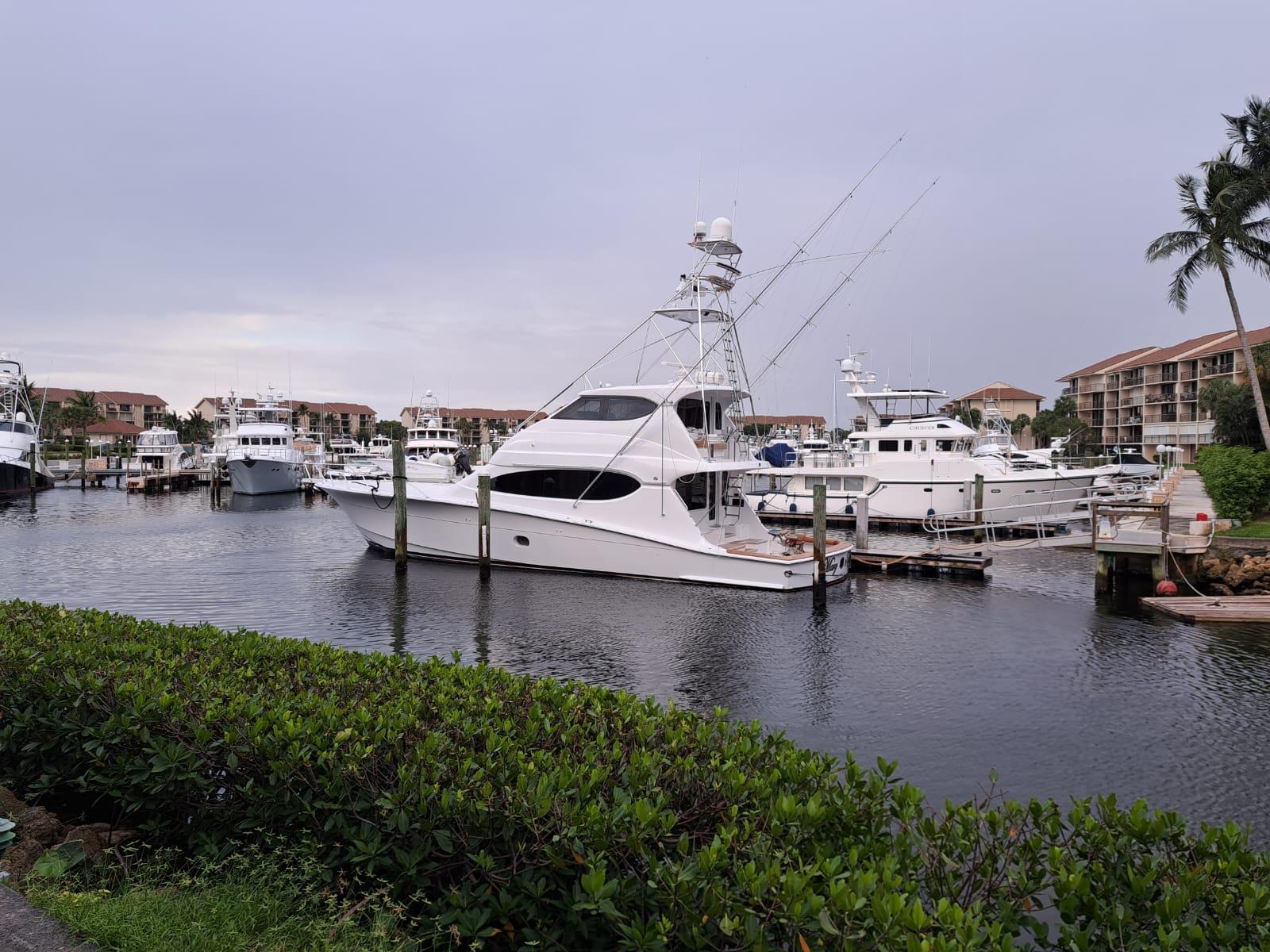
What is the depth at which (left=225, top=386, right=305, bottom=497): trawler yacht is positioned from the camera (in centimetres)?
5703

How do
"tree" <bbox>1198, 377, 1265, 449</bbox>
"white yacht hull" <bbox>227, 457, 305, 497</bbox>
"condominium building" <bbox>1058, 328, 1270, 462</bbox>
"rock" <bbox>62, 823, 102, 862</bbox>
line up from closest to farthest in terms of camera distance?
"rock" <bbox>62, 823, 102, 862</bbox> → "tree" <bbox>1198, 377, 1265, 449</bbox> → "white yacht hull" <bbox>227, 457, 305, 497</bbox> → "condominium building" <bbox>1058, 328, 1270, 462</bbox>

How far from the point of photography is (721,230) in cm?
2203

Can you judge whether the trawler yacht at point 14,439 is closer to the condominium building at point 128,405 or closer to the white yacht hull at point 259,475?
the white yacht hull at point 259,475

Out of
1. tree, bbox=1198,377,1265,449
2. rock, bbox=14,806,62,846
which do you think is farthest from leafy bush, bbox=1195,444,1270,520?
rock, bbox=14,806,62,846

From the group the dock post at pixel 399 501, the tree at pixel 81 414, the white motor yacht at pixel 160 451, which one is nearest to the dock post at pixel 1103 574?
the dock post at pixel 399 501

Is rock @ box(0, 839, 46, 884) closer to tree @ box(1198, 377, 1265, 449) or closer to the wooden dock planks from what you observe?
the wooden dock planks

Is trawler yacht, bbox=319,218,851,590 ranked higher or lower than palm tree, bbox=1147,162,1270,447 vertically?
lower

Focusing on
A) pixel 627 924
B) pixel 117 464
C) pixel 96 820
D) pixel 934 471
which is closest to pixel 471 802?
pixel 627 924

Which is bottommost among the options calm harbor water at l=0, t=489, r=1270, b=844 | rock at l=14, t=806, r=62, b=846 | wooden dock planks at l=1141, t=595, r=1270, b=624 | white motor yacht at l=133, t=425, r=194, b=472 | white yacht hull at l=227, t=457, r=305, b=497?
calm harbor water at l=0, t=489, r=1270, b=844

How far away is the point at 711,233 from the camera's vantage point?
72.6 ft

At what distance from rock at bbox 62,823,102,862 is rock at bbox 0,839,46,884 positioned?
0.18 meters

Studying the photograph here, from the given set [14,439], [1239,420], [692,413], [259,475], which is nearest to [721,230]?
[692,413]

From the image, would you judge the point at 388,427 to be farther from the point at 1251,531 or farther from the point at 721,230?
the point at 1251,531

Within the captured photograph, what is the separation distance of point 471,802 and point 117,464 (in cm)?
9803
